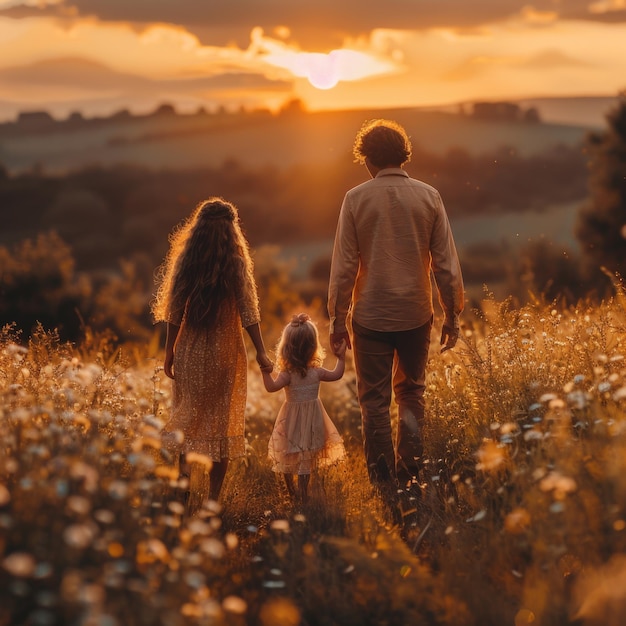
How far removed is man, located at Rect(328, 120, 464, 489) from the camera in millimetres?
5930

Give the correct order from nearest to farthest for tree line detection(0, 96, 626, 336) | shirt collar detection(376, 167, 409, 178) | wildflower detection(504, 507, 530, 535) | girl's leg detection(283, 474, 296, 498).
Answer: wildflower detection(504, 507, 530, 535)
girl's leg detection(283, 474, 296, 498)
shirt collar detection(376, 167, 409, 178)
tree line detection(0, 96, 626, 336)

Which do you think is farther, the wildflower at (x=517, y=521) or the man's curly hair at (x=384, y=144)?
the man's curly hair at (x=384, y=144)

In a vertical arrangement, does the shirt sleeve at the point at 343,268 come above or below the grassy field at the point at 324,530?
above

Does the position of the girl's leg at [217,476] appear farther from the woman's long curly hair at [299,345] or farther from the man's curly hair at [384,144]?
the man's curly hair at [384,144]

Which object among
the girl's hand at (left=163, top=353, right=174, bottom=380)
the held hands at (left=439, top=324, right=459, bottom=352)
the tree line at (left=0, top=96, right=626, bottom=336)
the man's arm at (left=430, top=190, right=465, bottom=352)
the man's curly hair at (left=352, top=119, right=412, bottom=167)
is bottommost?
the tree line at (left=0, top=96, right=626, bottom=336)

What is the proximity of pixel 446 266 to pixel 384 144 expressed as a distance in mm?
1025

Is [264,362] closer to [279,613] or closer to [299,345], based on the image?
[299,345]

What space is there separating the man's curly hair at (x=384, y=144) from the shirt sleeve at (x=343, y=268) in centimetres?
38

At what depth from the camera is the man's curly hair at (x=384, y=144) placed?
598 centimetres

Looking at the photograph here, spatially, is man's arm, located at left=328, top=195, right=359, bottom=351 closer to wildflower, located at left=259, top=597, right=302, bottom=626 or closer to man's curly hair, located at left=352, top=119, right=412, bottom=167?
man's curly hair, located at left=352, top=119, right=412, bottom=167

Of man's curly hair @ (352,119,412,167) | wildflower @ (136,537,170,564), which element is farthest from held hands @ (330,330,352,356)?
wildflower @ (136,537,170,564)

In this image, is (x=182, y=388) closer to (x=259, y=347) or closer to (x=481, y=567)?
(x=259, y=347)

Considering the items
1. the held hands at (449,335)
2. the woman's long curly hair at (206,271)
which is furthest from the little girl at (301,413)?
the held hands at (449,335)

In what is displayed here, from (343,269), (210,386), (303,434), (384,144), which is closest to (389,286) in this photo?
(343,269)
